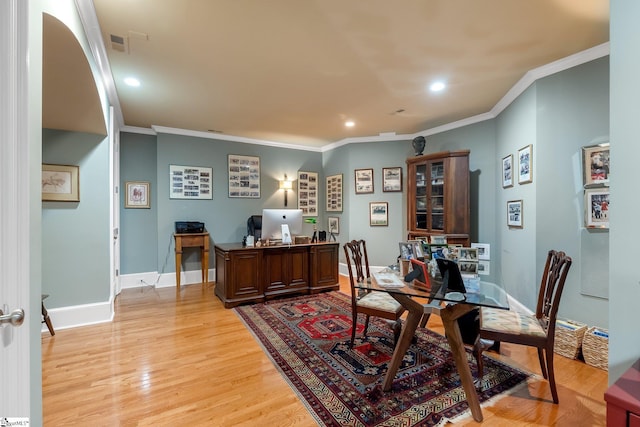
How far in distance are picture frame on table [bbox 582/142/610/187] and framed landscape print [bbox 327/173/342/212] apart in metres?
3.76

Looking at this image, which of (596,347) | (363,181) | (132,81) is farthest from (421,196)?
(132,81)

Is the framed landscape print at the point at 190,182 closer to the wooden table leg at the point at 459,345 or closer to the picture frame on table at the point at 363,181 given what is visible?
the picture frame on table at the point at 363,181

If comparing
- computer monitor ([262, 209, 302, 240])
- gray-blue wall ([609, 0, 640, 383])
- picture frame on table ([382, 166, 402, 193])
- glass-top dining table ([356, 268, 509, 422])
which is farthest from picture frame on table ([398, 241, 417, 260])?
picture frame on table ([382, 166, 402, 193])

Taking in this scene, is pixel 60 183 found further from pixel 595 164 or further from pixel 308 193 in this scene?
pixel 595 164

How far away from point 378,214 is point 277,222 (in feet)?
7.14

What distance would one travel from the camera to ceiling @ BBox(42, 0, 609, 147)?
1.99 metres

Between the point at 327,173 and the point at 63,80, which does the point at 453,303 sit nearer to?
the point at 63,80

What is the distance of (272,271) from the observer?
399cm

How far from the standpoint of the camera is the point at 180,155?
486 cm

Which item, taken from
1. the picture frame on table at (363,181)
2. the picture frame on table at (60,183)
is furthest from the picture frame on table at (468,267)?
the picture frame on table at (60,183)

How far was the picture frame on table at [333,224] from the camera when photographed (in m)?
5.84

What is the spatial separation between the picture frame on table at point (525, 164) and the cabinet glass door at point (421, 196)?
1.39 m

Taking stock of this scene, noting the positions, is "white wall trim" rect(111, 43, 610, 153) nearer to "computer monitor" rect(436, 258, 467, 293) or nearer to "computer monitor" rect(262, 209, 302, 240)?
"computer monitor" rect(262, 209, 302, 240)

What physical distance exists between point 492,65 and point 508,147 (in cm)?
122
